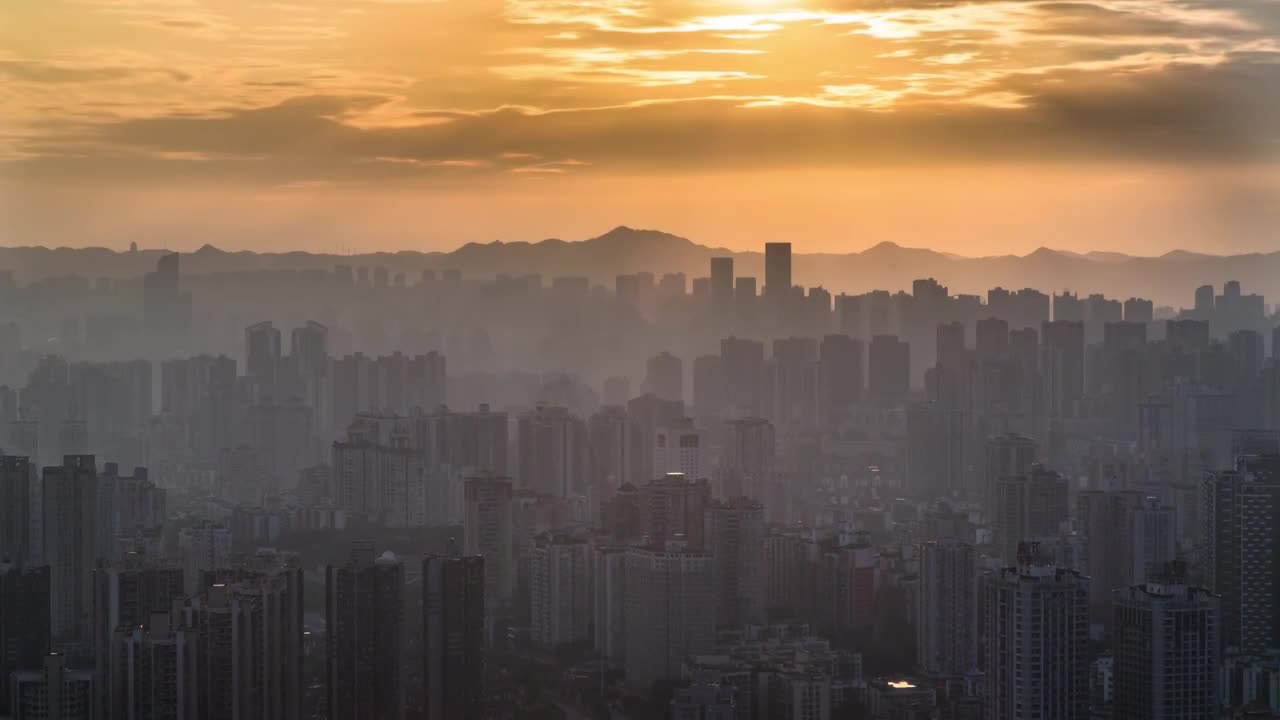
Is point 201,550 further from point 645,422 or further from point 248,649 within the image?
point 645,422

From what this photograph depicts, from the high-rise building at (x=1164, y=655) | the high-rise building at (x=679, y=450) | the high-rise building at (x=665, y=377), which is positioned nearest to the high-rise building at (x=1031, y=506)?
the high-rise building at (x=679, y=450)

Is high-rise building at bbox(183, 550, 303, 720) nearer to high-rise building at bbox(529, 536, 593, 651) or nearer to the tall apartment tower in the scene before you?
high-rise building at bbox(529, 536, 593, 651)

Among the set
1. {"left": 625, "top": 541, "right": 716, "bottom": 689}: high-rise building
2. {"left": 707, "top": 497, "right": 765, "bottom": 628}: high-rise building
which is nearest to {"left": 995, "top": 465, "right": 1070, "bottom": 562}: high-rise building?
{"left": 707, "top": 497, "right": 765, "bottom": 628}: high-rise building

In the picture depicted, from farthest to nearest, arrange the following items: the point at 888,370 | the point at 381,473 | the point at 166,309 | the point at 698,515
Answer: the point at 888,370, the point at 166,309, the point at 381,473, the point at 698,515

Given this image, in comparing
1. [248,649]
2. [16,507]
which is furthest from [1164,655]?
[16,507]

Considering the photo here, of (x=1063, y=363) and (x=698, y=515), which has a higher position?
(x=1063, y=363)
